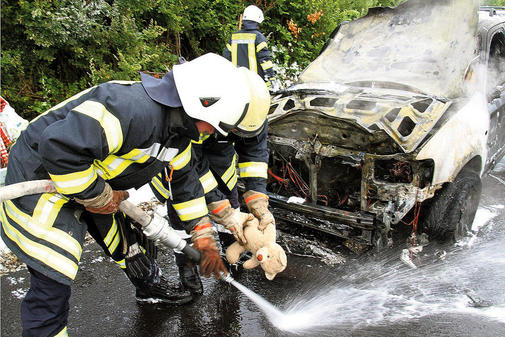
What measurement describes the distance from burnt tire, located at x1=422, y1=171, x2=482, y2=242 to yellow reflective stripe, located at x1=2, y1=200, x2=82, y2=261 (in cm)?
301

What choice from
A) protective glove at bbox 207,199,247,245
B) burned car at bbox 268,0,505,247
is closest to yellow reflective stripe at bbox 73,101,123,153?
protective glove at bbox 207,199,247,245

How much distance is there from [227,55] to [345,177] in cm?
318

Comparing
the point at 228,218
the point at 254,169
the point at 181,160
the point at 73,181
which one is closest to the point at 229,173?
the point at 254,169

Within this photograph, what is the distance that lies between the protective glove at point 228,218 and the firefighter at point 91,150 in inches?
26.4

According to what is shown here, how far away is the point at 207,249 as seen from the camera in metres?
2.52

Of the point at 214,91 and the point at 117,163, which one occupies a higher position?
the point at 214,91

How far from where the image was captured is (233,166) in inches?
128

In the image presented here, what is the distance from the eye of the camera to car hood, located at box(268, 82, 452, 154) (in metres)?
3.30

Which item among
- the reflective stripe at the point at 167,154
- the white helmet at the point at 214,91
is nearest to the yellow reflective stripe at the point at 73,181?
the reflective stripe at the point at 167,154

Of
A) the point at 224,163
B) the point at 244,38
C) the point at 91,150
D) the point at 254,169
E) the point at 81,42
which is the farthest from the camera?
the point at 244,38

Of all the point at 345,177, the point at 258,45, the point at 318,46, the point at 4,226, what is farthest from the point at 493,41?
the point at 318,46

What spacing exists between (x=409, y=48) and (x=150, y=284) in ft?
11.8

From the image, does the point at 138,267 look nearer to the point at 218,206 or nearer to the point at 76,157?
the point at 218,206

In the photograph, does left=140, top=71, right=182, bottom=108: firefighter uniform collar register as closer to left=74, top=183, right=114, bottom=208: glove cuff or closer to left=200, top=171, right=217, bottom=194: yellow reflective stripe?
left=74, top=183, right=114, bottom=208: glove cuff
